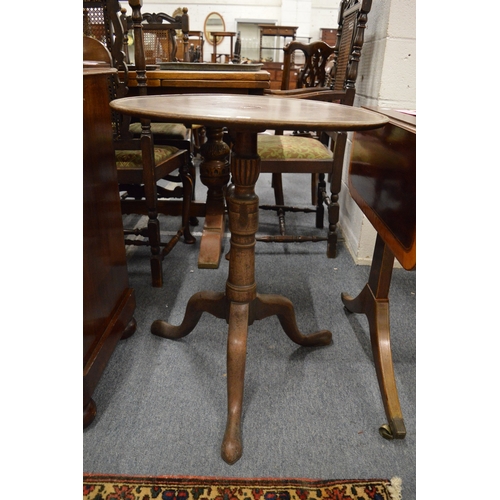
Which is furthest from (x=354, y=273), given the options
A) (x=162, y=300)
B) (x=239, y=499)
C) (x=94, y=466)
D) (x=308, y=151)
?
(x=94, y=466)

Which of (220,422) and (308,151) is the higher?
(308,151)

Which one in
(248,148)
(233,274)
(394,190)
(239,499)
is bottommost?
(239,499)

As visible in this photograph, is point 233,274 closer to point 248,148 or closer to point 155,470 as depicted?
point 248,148

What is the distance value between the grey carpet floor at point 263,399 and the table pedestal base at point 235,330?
0.14ft

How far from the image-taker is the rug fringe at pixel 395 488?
0.98 metres

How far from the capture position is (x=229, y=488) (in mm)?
991

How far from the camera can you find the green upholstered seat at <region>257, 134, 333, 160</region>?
198 cm

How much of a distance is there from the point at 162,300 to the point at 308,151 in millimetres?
1032


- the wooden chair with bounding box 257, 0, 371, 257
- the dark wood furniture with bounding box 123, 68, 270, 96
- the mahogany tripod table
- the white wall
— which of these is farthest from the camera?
the white wall

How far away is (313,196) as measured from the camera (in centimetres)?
306

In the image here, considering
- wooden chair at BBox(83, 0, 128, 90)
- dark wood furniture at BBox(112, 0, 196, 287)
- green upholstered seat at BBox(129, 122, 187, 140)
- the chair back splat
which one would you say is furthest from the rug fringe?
the chair back splat

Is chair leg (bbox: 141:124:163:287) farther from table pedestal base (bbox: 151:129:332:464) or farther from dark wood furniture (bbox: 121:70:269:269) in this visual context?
table pedestal base (bbox: 151:129:332:464)

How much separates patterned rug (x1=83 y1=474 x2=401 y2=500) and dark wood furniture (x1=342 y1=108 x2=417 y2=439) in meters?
0.19

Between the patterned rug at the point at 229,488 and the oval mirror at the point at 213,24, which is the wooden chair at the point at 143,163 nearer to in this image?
the patterned rug at the point at 229,488
